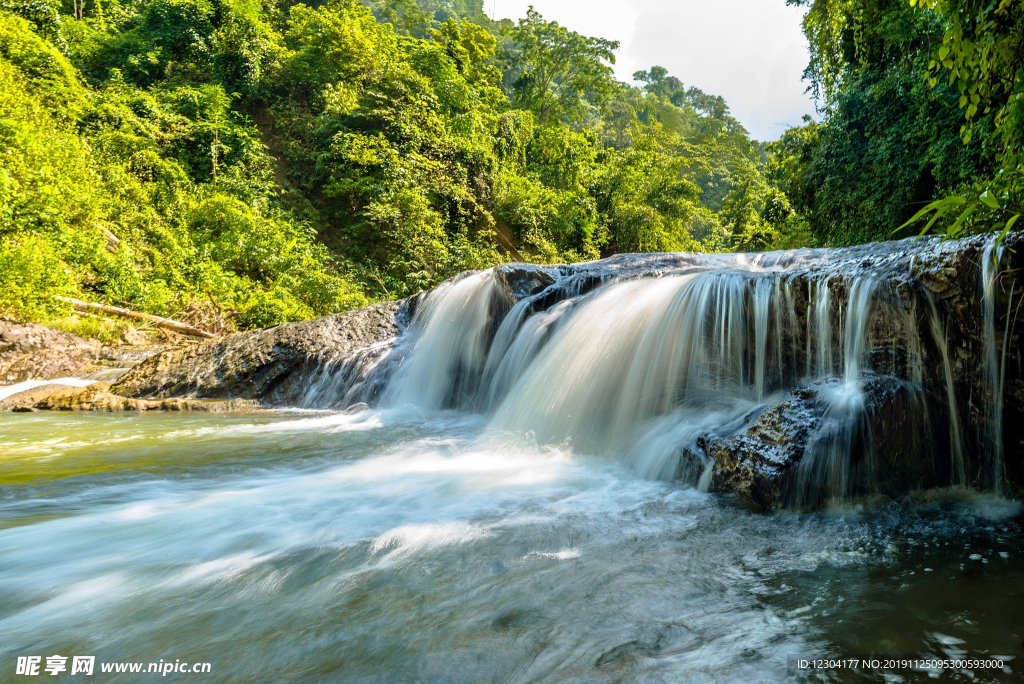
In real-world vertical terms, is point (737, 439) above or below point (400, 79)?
below

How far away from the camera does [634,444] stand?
4.04 meters

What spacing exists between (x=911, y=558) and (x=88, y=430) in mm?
6392

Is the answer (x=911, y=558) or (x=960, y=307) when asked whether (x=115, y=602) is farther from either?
(x=960, y=307)

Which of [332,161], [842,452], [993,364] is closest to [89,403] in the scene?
[842,452]

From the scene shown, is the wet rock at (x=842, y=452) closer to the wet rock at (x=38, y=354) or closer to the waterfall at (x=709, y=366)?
the waterfall at (x=709, y=366)

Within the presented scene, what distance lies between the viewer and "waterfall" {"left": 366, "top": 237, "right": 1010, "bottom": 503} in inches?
113

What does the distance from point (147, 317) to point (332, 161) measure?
8.18 m

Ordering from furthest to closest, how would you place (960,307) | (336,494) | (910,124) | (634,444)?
(910,124)
(634,444)
(336,494)
(960,307)

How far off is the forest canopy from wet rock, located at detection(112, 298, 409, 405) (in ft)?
8.53

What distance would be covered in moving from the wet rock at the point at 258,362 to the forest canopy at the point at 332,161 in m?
2.60

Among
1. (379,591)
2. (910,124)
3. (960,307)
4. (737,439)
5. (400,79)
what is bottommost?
(379,591)

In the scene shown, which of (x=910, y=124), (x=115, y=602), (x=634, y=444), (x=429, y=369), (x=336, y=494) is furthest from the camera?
(x=910, y=124)

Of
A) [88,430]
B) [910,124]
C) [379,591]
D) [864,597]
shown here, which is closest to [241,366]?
[88,430]

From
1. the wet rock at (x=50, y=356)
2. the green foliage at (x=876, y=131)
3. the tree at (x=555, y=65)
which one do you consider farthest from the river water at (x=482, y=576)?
the tree at (x=555, y=65)
